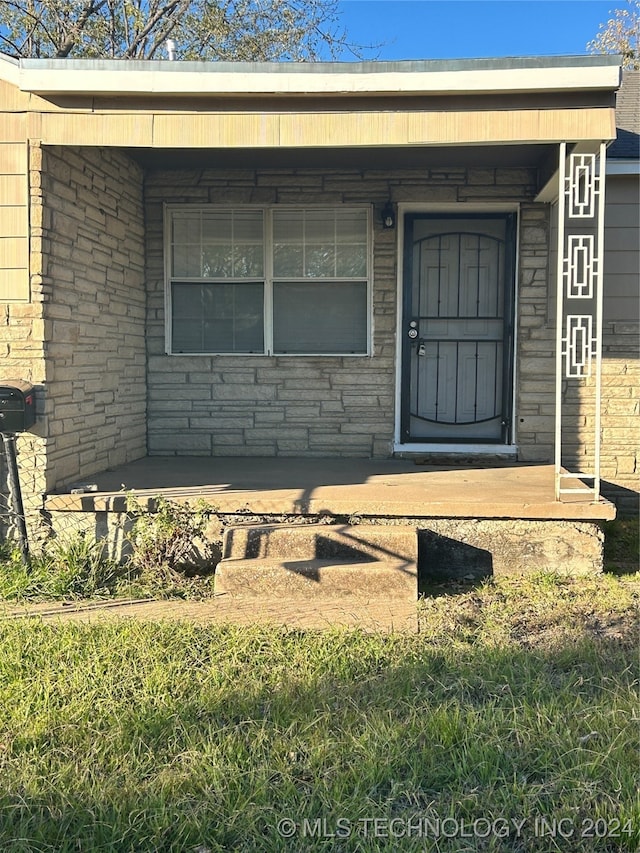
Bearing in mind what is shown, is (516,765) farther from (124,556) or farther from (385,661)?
(124,556)

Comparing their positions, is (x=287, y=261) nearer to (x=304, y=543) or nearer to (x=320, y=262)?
(x=320, y=262)

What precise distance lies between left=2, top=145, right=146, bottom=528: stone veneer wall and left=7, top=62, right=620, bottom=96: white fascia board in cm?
49

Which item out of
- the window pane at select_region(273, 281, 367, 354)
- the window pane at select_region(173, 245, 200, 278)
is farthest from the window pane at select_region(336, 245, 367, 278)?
the window pane at select_region(173, 245, 200, 278)

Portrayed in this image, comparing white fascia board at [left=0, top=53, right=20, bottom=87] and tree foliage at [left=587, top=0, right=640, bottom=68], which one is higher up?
tree foliage at [left=587, top=0, right=640, bottom=68]

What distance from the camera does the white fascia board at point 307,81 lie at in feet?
13.3

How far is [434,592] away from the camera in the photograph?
429 cm

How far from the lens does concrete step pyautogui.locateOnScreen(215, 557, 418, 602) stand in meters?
A: 3.99

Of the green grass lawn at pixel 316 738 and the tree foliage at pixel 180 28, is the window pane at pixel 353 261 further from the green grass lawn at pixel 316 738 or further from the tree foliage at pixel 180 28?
the tree foliage at pixel 180 28

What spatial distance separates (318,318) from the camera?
20.5 ft

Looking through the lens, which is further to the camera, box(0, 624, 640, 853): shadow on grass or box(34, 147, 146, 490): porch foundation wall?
box(34, 147, 146, 490): porch foundation wall

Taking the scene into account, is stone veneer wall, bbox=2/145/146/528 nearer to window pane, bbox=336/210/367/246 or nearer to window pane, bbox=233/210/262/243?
window pane, bbox=233/210/262/243

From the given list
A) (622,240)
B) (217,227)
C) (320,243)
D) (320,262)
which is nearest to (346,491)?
(320,262)

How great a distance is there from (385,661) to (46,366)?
9.55ft

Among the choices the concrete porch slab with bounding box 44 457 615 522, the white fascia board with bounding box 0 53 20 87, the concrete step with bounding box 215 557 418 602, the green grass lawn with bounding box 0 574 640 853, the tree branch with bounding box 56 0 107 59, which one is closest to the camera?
the green grass lawn with bounding box 0 574 640 853
